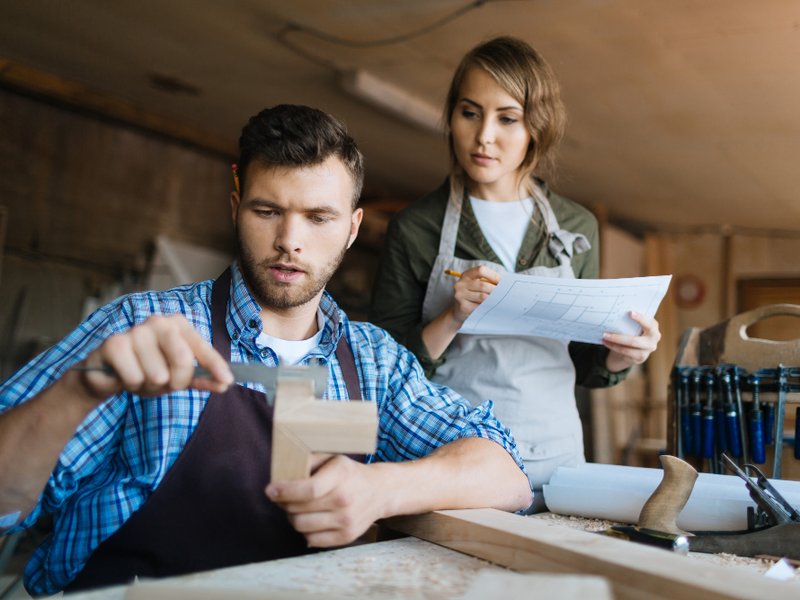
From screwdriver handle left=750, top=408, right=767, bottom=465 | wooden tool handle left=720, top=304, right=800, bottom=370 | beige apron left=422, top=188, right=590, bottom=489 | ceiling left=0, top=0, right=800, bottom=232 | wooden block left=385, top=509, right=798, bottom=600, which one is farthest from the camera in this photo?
ceiling left=0, top=0, right=800, bottom=232

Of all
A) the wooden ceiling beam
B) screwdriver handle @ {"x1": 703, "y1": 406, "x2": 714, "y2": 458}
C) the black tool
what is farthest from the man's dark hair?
the wooden ceiling beam

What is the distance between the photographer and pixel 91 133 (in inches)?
246

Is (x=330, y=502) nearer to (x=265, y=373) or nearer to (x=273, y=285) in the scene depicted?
(x=265, y=373)

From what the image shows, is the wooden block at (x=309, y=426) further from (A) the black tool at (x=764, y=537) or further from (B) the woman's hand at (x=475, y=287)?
(B) the woman's hand at (x=475, y=287)

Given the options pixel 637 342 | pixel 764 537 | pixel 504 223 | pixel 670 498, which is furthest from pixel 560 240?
pixel 764 537

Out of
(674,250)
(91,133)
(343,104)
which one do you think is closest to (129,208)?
(91,133)

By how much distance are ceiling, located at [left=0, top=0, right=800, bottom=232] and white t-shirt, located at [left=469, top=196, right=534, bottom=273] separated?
50.1 inches

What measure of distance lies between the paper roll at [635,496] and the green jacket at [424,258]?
531mm

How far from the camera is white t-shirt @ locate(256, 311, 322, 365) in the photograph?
1.67 metres

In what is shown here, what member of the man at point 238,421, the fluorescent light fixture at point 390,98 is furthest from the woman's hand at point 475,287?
the fluorescent light fixture at point 390,98

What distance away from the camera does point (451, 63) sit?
4.86m

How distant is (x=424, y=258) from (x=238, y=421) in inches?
40.7

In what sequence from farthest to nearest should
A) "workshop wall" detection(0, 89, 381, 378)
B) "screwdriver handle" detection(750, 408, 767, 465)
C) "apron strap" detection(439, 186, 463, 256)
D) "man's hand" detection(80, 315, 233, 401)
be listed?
"workshop wall" detection(0, 89, 381, 378) < "apron strap" detection(439, 186, 463, 256) < "screwdriver handle" detection(750, 408, 767, 465) < "man's hand" detection(80, 315, 233, 401)

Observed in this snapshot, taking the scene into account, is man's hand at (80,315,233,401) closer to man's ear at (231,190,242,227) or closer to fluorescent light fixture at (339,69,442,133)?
man's ear at (231,190,242,227)
